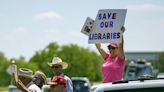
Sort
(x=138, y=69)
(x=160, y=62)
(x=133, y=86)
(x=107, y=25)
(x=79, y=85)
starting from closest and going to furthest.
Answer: (x=133, y=86)
(x=107, y=25)
(x=79, y=85)
(x=138, y=69)
(x=160, y=62)

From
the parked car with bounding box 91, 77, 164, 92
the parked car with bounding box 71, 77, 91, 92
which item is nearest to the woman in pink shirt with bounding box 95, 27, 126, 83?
the parked car with bounding box 91, 77, 164, 92

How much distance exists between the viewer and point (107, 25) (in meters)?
13.7

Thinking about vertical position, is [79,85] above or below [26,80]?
below

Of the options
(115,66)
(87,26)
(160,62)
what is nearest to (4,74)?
(160,62)

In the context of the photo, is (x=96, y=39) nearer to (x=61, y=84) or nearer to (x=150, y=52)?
(x=61, y=84)

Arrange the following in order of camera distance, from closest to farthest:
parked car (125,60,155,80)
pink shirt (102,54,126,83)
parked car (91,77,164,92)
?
parked car (91,77,164,92)
pink shirt (102,54,126,83)
parked car (125,60,155,80)

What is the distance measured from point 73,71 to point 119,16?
377 ft

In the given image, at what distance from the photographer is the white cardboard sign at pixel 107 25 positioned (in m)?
13.5

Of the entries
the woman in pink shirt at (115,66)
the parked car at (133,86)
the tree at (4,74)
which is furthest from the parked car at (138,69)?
the tree at (4,74)

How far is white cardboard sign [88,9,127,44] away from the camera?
44.1 feet

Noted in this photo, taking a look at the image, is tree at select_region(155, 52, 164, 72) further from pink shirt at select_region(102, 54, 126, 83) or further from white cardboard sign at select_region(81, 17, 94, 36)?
pink shirt at select_region(102, 54, 126, 83)

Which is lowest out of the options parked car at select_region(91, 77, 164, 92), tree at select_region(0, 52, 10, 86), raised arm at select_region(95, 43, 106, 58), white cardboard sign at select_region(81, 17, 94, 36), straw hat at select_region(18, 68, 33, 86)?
tree at select_region(0, 52, 10, 86)

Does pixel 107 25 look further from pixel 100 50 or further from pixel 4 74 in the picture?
pixel 4 74

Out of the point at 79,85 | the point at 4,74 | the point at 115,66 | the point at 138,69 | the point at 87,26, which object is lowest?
the point at 4,74
